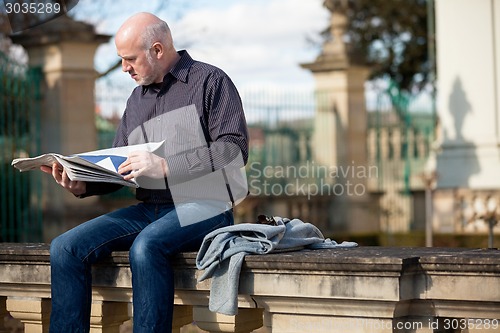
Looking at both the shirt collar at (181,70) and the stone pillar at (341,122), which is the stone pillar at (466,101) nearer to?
the stone pillar at (341,122)

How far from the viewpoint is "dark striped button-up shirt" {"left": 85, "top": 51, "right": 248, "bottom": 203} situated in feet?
12.8

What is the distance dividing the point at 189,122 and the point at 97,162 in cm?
39

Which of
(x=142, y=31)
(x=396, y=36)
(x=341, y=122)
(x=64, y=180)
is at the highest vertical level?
(x=396, y=36)

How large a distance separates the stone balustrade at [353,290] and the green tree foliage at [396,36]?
27.3 meters

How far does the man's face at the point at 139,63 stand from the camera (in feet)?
13.3

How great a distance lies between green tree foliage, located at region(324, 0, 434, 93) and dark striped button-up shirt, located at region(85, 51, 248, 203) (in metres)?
26.7

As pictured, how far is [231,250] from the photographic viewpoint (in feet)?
11.4

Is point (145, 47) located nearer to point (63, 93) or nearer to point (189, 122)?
point (189, 122)

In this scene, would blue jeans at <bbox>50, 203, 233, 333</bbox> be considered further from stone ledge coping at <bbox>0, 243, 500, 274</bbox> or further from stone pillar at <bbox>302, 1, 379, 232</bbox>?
stone pillar at <bbox>302, 1, 379, 232</bbox>

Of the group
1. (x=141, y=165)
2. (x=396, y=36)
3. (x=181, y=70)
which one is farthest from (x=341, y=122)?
→ (x=396, y=36)

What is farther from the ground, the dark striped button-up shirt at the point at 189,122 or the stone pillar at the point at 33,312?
the dark striped button-up shirt at the point at 189,122

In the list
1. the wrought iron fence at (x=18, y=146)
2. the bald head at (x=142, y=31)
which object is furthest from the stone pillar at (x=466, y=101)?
the bald head at (x=142, y=31)

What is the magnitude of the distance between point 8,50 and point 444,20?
7089 millimetres

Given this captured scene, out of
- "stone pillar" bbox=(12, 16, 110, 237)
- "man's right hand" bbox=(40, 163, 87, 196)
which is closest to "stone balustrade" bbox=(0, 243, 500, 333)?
"man's right hand" bbox=(40, 163, 87, 196)
